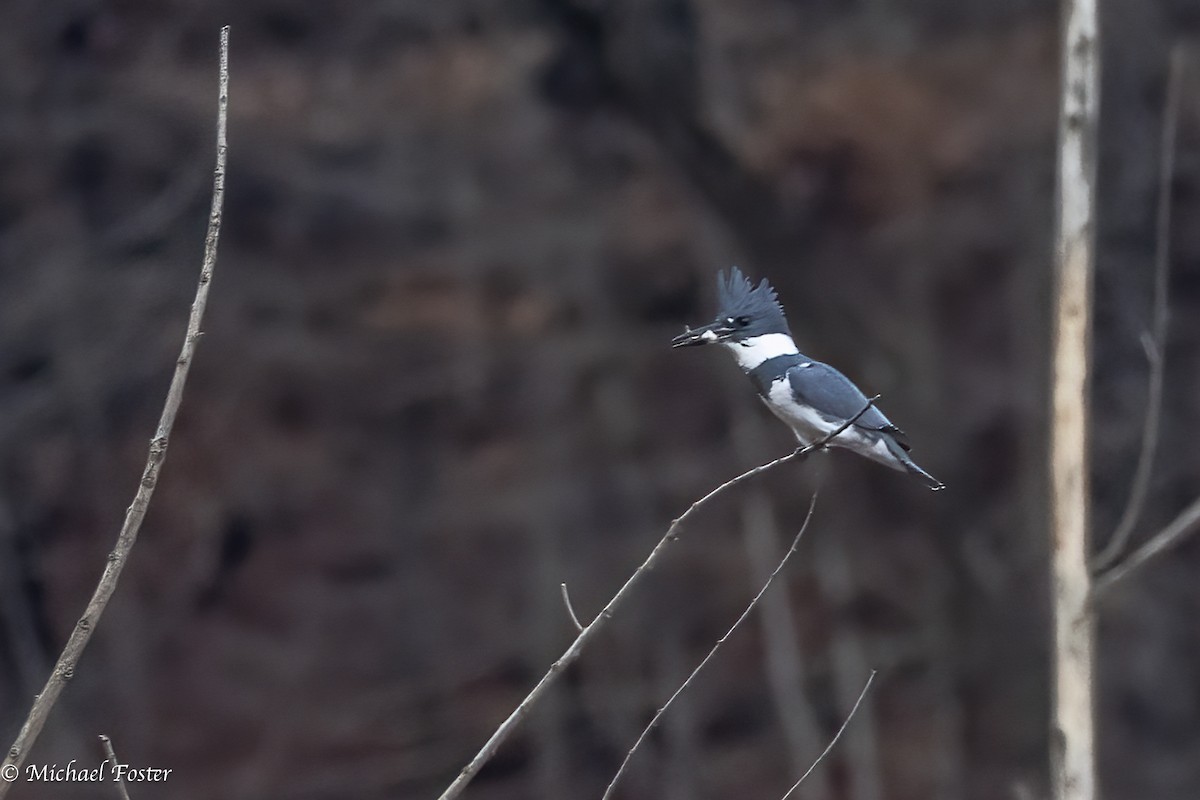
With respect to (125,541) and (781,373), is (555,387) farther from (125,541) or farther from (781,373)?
(125,541)

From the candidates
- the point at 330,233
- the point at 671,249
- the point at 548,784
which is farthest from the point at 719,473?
the point at 330,233

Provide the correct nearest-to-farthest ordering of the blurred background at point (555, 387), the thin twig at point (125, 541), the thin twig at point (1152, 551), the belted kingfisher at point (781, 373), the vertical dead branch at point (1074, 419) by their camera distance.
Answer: the thin twig at point (125, 541), the belted kingfisher at point (781, 373), the thin twig at point (1152, 551), the vertical dead branch at point (1074, 419), the blurred background at point (555, 387)

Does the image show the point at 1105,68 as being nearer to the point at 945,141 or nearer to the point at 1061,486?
the point at 945,141

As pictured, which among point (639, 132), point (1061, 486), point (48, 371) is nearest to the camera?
point (1061, 486)

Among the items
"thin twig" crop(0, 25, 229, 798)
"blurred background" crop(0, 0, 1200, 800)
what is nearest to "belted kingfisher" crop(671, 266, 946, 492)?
"thin twig" crop(0, 25, 229, 798)

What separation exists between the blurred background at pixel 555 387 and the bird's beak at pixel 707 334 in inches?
110

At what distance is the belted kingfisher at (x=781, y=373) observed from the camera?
8.76 ft

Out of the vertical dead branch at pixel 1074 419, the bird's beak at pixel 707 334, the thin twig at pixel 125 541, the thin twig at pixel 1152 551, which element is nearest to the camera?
the thin twig at pixel 125 541

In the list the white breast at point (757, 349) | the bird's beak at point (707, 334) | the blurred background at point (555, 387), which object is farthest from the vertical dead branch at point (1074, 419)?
the blurred background at point (555, 387)

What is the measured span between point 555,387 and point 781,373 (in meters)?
3.68

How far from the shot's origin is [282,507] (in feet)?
20.0

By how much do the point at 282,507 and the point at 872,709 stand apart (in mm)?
2846

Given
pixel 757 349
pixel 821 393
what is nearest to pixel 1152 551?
pixel 821 393

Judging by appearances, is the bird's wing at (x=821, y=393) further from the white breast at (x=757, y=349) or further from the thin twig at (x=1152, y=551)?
the thin twig at (x=1152, y=551)
